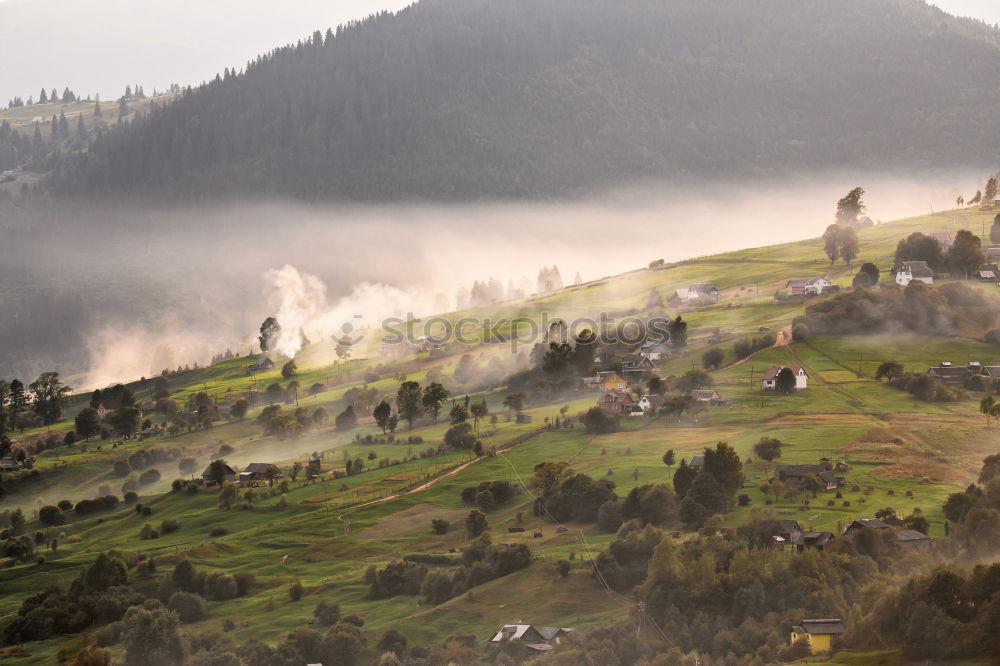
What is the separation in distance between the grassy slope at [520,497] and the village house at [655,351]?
447 centimetres

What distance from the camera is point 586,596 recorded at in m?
77.6

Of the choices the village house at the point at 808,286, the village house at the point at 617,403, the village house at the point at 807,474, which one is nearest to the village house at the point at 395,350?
the village house at the point at 808,286

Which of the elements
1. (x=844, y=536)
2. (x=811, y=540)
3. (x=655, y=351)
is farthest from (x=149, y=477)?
(x=844, y=536)

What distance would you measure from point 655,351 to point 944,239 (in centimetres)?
5536

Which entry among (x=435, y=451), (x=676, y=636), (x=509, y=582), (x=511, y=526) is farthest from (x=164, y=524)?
(x=676, y=636)

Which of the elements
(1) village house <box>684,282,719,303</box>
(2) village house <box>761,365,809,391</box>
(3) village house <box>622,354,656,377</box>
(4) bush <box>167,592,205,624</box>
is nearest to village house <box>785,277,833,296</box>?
(1) village house <box>684,282,719,303</box>

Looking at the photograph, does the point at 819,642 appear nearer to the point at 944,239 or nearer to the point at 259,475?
the point at 259,475

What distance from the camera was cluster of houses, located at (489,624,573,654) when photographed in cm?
7012

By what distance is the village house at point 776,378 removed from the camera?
120 meters

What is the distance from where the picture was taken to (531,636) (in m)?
71.9

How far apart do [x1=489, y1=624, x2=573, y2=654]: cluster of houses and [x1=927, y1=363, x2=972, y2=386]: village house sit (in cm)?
6012

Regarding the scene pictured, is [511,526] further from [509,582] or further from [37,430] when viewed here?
[37,430]

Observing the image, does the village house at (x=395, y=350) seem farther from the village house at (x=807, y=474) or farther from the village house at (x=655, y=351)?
the village house at (x=807, y=474)

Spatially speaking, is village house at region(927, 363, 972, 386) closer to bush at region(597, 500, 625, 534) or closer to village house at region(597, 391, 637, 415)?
village house at region(597, 391, 637, 415)
